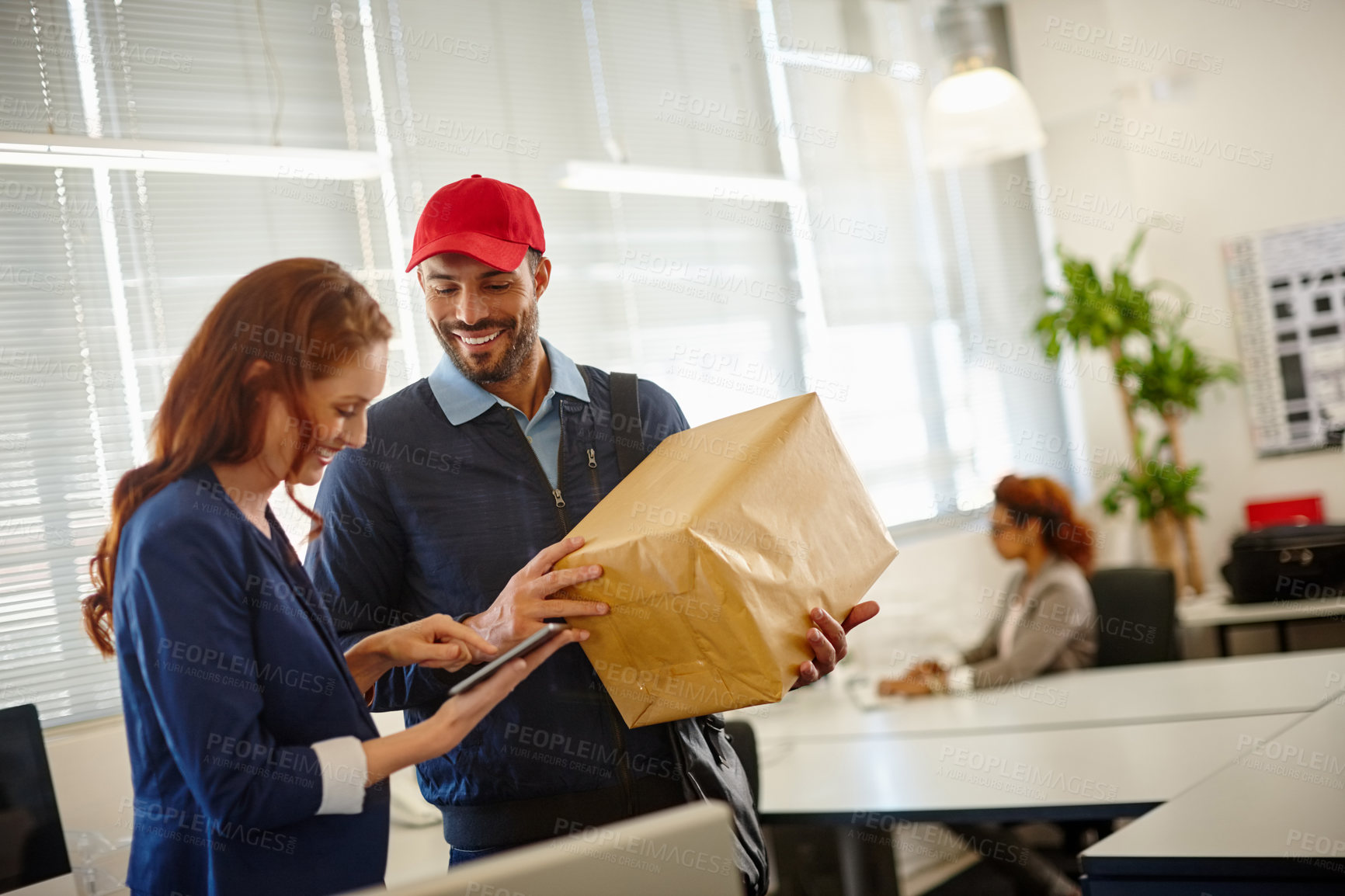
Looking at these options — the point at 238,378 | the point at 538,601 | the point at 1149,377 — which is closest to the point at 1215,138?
the point at 1149,377

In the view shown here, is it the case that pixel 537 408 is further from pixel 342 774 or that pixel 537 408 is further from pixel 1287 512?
pixel 1287 512

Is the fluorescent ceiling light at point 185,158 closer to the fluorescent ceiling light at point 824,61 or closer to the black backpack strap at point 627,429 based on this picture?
the black backpack strap at point 627,429

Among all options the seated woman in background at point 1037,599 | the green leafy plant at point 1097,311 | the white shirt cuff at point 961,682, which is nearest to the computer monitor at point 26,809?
the seated woman in background at point 1037,599

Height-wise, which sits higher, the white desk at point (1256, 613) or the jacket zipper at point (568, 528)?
the jacket zipper at point (568, 528)

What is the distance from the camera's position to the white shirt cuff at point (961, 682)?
11.1ft

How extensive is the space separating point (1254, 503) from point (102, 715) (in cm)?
489

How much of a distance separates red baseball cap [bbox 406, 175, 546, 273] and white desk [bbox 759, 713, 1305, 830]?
1461 millimetres

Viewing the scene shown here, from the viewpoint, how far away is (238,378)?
4.00ft

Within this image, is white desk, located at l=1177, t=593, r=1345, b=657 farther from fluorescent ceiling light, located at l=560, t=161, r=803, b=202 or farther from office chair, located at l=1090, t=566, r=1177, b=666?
fluorescent ceiling light, located at l=560, t=161, r=803, b=202

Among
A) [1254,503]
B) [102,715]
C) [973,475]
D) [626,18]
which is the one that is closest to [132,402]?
[102,715]

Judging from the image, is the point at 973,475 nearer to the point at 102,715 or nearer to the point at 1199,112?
the point at 1199,112

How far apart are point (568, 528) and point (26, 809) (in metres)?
1.18

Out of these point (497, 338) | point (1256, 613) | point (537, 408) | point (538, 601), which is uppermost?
point (497, 338)

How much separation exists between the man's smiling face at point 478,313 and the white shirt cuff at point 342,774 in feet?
2.12
